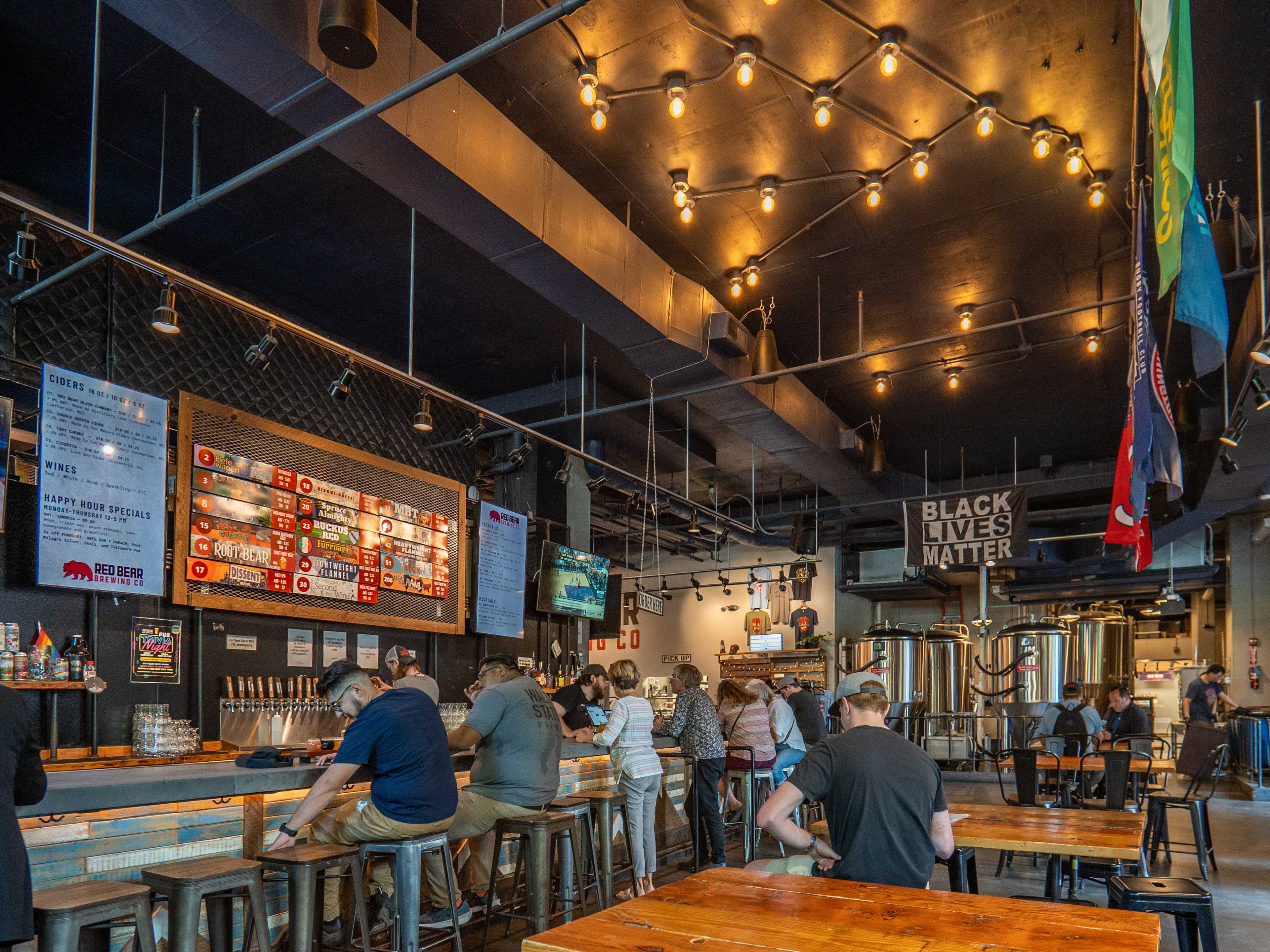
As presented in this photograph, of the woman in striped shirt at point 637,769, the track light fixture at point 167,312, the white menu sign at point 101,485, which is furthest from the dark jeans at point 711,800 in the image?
the track light fixture at point 167,312

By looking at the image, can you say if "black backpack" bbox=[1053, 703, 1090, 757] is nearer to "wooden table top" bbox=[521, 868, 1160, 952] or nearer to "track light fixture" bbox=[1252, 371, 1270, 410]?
"track light fixture" bbox=[1252, 371, 1270, 410]

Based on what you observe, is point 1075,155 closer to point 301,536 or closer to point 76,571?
point 301,536

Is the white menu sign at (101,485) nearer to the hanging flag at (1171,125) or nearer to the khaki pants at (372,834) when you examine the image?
the khaki pants at (372,834)

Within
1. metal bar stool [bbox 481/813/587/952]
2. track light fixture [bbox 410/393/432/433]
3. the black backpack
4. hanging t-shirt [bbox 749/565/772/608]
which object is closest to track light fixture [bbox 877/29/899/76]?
track light fixture [bbox 410/393/432/433]

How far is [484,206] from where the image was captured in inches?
210

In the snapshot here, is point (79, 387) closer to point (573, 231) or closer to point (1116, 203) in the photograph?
point (573, 231)

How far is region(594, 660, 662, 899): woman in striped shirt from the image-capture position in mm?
5910

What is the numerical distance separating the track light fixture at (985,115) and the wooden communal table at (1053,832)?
12.1ft

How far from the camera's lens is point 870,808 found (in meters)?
3.13

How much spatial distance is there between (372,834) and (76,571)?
9.44ft

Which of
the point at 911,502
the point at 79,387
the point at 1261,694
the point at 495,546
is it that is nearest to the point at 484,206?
the point at 79,387

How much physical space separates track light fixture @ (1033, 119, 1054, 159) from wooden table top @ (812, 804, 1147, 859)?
3.79 m

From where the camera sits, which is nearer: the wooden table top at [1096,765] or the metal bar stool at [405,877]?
the metal bar stool at [405,877]

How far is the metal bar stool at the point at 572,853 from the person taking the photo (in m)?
5.05
